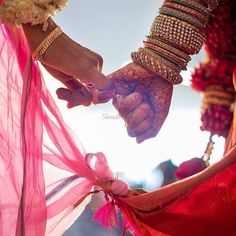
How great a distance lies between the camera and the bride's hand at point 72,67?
86cm

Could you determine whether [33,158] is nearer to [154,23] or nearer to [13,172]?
[13,172]

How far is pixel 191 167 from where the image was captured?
40.4 inches

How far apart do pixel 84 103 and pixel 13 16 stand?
0.21 metres

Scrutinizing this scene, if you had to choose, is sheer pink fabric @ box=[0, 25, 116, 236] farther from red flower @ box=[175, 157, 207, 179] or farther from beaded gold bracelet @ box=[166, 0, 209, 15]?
beaded gold bracelet @ box=[166, 0, 209, 15]

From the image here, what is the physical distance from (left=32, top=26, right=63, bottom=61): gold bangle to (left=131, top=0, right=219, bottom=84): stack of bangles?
0.14m

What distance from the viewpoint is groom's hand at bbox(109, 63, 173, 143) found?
0.90 m

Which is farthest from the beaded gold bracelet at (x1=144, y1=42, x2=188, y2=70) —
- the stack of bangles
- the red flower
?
the red flower

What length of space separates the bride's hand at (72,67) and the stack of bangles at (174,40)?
0.23 ft

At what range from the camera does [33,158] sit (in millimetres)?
901

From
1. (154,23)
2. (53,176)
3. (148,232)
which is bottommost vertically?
(148,232)

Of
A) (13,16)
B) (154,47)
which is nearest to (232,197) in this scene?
(154,47)

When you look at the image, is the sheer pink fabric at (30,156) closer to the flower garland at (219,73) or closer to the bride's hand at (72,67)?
the bride's hand at (72,67)

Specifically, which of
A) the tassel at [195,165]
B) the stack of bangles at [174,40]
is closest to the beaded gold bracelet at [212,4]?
the stack of bangles at [174,40]

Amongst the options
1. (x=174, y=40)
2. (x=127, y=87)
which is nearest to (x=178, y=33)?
(x=174, y=40)
